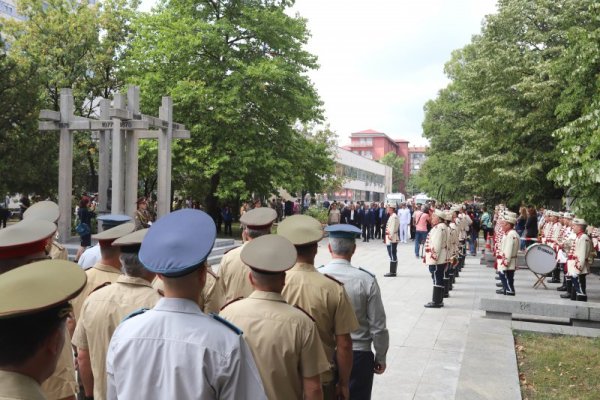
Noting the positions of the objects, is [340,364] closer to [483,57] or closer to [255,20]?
[255,20]

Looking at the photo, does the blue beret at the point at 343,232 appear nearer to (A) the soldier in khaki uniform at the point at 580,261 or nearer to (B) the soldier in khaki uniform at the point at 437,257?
(B) the soldier in khaki uniform at the point at 437,257

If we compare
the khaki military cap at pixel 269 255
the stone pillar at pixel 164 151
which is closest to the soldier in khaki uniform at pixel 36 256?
the khaki military cap at pixel 269 255

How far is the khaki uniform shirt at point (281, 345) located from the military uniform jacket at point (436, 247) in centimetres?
893

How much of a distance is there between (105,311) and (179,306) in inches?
55.5

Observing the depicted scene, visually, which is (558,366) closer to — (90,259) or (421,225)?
(90,259)

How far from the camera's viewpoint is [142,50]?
28.5m

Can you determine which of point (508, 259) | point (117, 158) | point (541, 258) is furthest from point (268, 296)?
point (117, 158)

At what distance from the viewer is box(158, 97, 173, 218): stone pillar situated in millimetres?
18281

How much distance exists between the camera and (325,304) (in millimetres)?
3795

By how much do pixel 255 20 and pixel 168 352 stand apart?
27.5 metres

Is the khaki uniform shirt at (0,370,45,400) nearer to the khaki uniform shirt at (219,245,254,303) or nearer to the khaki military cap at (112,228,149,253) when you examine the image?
the khaki military cap at (112,228,149,253)

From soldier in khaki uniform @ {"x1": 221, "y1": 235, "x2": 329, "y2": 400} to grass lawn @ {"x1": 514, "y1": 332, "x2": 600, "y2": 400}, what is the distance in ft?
14.5

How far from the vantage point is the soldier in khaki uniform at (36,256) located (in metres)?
3.11

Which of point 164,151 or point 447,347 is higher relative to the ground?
point 164,151
